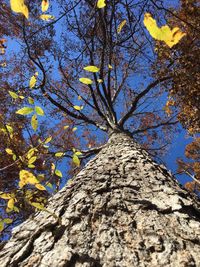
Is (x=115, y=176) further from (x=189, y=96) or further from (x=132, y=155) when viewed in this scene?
(x=189, y=96)

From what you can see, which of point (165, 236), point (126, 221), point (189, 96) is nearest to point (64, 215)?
A: point (126, 221)

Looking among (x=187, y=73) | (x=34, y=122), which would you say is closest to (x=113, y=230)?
(x=34, y=122)

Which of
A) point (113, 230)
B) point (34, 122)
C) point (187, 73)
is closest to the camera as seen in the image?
point (113, 230)

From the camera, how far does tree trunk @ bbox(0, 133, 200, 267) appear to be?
1.16 meters

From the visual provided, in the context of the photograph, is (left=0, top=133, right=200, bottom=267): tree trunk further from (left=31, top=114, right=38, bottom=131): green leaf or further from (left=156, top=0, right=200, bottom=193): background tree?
(left=156, top=0, right=200, bottom=193): background tree

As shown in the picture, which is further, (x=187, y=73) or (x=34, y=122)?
(x=187, y=73)

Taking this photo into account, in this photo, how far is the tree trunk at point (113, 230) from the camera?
116cm

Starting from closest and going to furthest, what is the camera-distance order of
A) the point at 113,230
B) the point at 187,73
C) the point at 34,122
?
the point at 113,230 → the point at 34,122 → the point at 187,73

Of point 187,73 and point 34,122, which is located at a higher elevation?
point 187,73

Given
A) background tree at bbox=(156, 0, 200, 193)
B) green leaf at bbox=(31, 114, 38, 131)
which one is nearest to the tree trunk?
green leaf at bbox=(31, 114, 38, 131)

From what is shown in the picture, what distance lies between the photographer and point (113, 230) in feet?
4.58

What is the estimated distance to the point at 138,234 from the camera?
1350 millimetres

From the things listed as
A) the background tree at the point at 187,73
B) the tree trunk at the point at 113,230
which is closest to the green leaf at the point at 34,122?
the tree trunk at the point at 113,230

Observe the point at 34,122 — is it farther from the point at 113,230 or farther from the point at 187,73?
the point at 187,73
